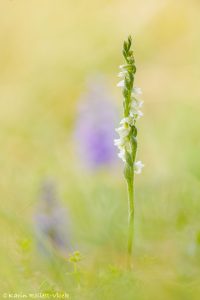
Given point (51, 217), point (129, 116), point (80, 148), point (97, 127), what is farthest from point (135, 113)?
point (80, 148)

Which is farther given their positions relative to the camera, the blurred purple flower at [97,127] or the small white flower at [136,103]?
the blurred purple flower at [97,127]

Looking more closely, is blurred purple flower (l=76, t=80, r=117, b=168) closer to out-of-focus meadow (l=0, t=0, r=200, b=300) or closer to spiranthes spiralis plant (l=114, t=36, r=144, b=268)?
out-of-focus meadow (l=0, t=0, r=200, b=300)

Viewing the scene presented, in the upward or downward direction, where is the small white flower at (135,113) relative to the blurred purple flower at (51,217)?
upward

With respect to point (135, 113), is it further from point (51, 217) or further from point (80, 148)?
point (80, 148)

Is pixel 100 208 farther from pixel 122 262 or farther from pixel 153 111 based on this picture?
pixel 153 111

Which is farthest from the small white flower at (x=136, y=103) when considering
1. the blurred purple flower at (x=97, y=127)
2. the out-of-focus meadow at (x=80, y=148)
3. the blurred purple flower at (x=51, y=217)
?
the blurred purple flower at (x=97, y=127)

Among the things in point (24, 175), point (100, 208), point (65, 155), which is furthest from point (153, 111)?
point (100, 208)

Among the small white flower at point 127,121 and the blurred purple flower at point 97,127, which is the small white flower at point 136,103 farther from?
the blurred purple flower at point 97,127
